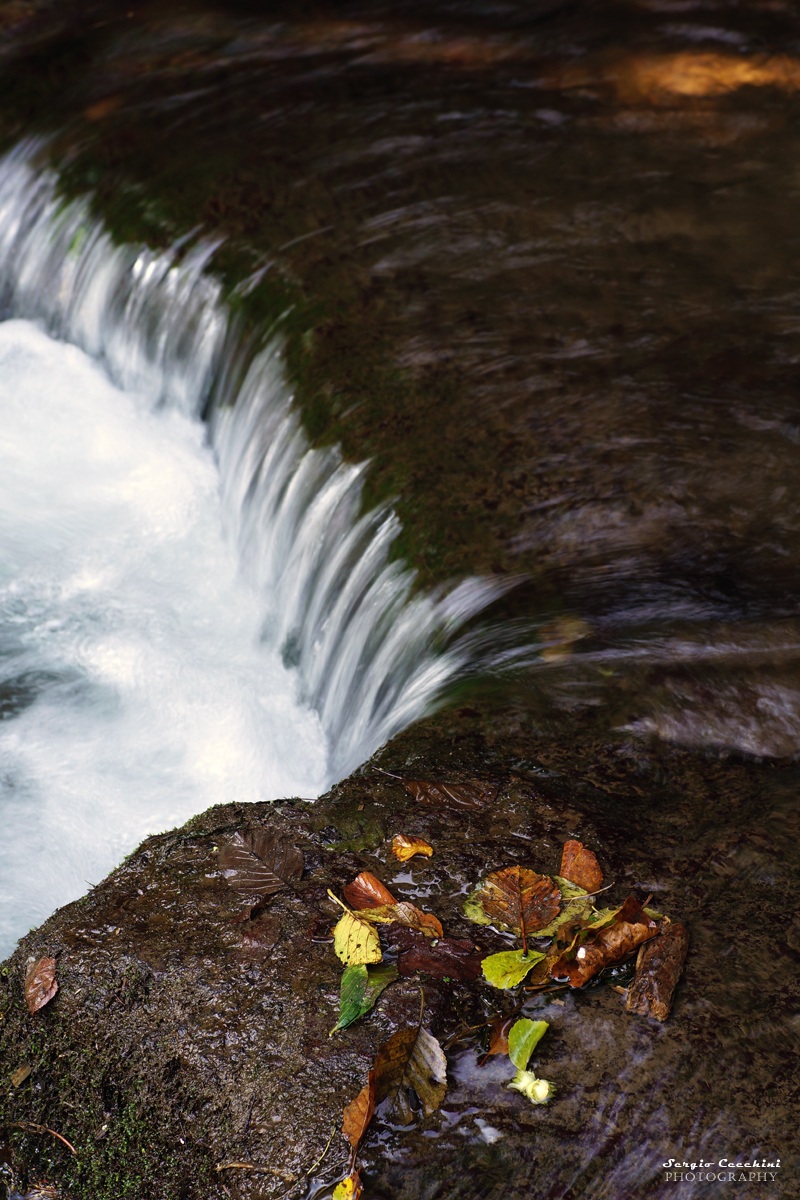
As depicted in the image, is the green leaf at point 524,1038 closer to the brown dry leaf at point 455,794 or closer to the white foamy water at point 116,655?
the brown dry leaf at point 455,794

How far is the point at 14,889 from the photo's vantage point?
363cm

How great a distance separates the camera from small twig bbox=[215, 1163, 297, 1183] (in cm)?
195

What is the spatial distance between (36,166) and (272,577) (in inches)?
146

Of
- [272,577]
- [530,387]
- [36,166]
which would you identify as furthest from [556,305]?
[36,166]

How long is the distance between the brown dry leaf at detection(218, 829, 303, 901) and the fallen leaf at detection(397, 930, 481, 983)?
11.9 inches

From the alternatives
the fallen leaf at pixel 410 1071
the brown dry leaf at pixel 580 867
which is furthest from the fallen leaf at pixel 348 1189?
the brown dry leaf at pixel 580 867

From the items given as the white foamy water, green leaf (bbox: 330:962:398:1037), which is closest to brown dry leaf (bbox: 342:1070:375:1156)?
green leaf (bbox: 330:962:398:1037)

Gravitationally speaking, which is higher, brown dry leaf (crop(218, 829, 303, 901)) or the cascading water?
brown dry leaf (crop(218, 829, 303, 901))

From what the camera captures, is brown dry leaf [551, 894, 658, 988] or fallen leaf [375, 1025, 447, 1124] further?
brown dry leaf [551, 894, 658, 988]

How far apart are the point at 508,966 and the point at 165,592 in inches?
123

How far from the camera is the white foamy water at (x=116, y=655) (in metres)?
3.97

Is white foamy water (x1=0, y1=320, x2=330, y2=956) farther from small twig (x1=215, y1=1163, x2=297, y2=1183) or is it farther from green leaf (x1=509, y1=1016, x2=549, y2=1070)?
green leaf (x1=509, y1=1016, x2=549, y2=1070)

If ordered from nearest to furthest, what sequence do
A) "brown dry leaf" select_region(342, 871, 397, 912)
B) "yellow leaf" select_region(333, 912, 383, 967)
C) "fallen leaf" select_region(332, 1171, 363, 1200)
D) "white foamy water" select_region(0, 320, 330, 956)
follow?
1. "fallen leaf" select_region(332, 1171, 363, 1200)
2. "yellow leaf" select_region(333, 912, 383, 967)
3. "brown dry leaf" select_region(342, 871, 397, 912)
4. "white foamy water" select_region(0, 320, 330, 956)

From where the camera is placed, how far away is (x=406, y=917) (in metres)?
2.35
